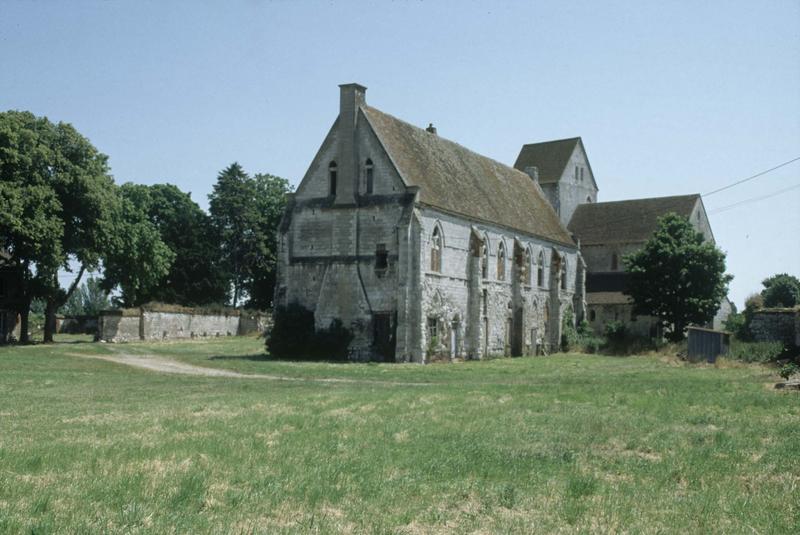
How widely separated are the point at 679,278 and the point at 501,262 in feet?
42.5

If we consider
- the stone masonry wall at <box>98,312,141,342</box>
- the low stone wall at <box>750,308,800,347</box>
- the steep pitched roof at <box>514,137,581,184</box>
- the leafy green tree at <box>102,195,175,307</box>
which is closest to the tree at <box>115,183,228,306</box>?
the leafy green tree at <box>102,195,175,307</box>

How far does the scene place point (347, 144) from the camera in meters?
46.5

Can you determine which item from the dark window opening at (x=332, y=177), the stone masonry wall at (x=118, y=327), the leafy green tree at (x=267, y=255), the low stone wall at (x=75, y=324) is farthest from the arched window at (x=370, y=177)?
the low stone wall at (x=75, y=324)

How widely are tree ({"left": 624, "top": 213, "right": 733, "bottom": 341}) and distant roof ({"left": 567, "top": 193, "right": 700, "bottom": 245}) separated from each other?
47.4 ft

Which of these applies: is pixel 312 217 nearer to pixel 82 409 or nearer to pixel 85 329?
pixel 82 409

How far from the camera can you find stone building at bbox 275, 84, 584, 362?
1757 inches

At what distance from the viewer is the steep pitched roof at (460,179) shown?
4694 centimetres

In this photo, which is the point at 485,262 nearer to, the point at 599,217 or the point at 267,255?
the point at 599,217

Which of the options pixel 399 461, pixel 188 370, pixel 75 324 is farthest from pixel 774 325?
pixel 75 324

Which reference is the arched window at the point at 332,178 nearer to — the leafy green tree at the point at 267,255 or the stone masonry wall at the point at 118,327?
the stone masonry wall at the point at 118,327

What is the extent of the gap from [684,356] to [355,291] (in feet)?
57.8

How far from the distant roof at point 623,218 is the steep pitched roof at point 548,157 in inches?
187

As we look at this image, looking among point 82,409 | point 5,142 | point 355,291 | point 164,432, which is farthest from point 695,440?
point 5,142

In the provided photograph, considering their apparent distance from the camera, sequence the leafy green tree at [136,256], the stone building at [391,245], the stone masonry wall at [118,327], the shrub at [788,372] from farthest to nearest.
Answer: the leafy green tree at [136,256] → the stone masonry wall at [118,327] → the stone building at [391,245] → the shrub at [788,372]
